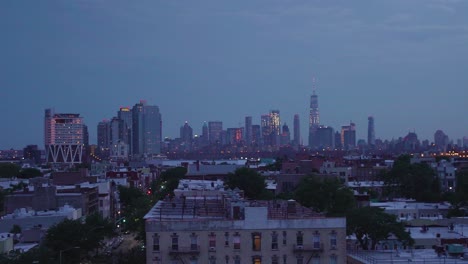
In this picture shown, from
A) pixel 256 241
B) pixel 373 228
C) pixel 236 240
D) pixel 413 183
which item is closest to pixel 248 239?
pixel 256 241

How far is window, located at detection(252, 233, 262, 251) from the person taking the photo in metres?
41.2

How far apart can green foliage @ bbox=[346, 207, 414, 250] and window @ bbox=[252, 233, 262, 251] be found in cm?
1313

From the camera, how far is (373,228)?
173 ft

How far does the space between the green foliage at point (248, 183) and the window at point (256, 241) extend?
57.8 metres

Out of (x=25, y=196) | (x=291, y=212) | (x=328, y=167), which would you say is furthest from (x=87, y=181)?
(x=291, y=212)

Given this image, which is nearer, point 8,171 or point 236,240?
point 236,240

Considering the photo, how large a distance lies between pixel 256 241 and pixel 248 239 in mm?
385

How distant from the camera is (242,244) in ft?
135

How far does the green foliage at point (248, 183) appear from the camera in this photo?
101m

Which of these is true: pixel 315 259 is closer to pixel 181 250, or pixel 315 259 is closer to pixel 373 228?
pixel 181 250

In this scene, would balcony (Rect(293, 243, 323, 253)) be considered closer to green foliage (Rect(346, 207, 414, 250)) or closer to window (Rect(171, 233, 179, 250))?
window (Rect(171, 233, 179, 250))

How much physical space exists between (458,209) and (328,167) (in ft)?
205

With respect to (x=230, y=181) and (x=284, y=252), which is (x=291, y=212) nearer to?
Answer: (x=284, y=252)

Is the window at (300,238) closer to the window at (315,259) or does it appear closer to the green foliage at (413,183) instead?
the window at (315,259)
